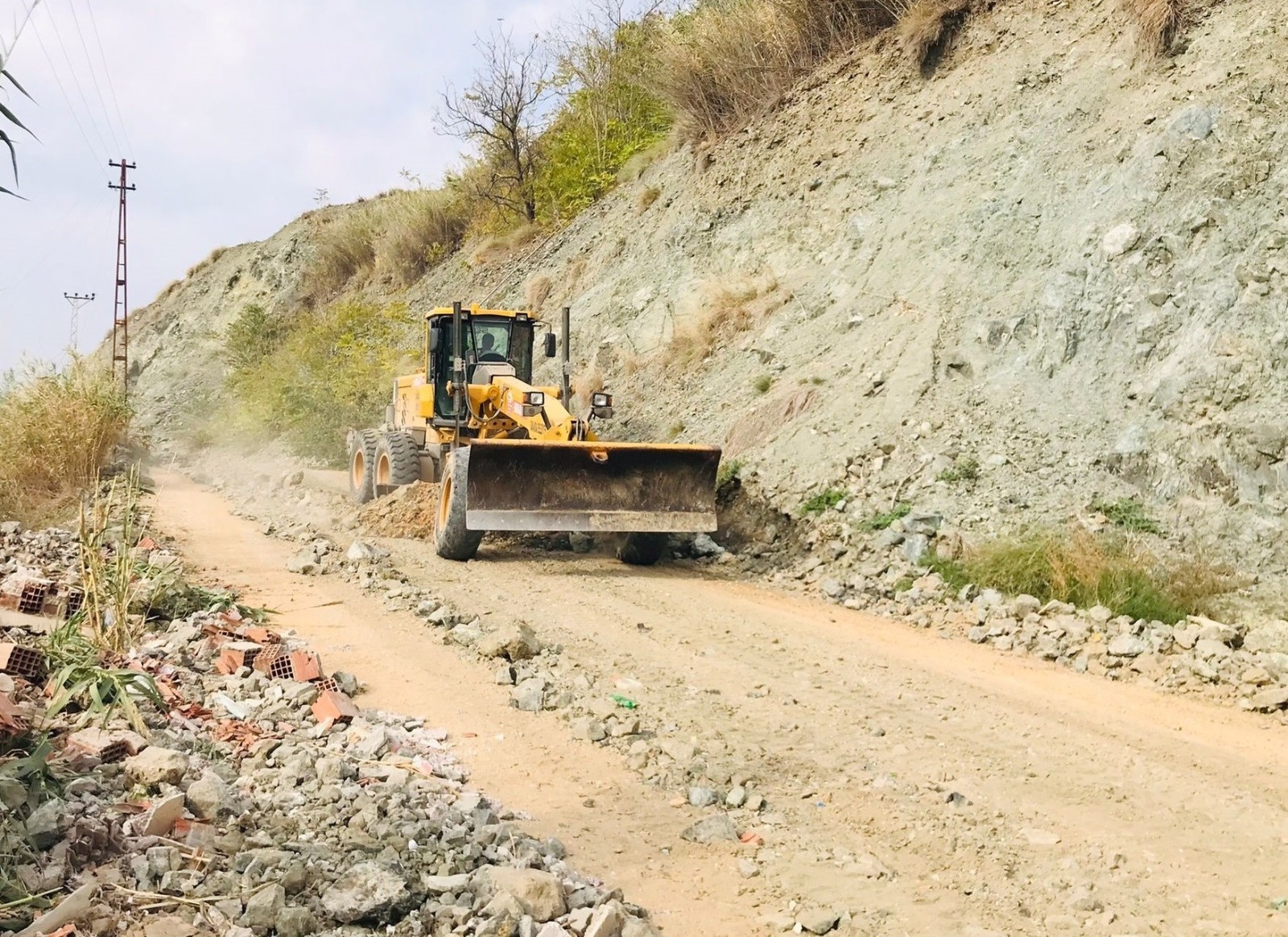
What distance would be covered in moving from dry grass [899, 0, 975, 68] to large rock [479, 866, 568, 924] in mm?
15245

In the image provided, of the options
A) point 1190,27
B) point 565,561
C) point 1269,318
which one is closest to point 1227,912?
point 1269,318

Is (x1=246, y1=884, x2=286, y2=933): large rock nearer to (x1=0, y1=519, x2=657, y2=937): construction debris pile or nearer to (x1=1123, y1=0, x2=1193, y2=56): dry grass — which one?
(x1=0, y1=519, x2=657, y2=937): construction debris pile

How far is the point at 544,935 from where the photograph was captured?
3.57 m

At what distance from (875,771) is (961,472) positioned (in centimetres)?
564

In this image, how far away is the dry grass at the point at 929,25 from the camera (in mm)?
16047

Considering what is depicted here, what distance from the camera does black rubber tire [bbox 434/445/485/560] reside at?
35.2 feet

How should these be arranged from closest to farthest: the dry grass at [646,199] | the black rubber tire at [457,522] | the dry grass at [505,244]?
the black rubber tire at [457,522], the dry grass at [646,199], the dry grass at [505,244]

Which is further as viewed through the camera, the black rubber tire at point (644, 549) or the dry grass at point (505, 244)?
the dry grass at point (505, 244)

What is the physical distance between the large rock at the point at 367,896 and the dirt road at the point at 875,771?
896 mm

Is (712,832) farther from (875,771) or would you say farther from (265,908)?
(265,908)

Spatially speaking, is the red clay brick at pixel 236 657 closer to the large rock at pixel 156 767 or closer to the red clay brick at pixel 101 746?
the red clay brick at pixel 101 746

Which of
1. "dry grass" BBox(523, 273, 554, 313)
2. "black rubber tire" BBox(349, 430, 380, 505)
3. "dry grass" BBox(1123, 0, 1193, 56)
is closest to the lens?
"dry grass" BBox(1123, 0, 1193, 56)

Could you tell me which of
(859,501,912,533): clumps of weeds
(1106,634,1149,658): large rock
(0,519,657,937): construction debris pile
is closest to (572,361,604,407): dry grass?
(859,501,912,533): clumps of weeds

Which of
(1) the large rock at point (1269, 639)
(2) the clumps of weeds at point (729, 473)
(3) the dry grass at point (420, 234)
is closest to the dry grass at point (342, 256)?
(3) the dry grass at point (420, 234)
